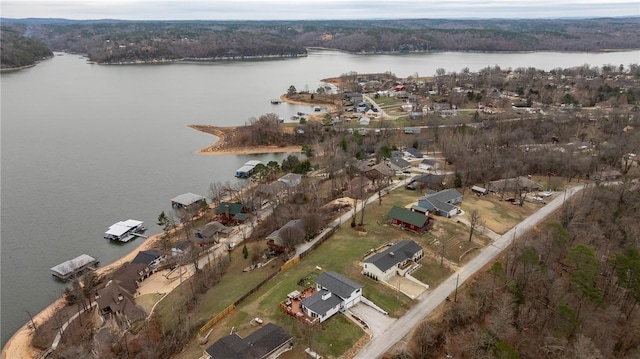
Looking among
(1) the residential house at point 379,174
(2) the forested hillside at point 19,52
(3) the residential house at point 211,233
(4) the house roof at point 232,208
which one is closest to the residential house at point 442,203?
(1) the residential house at point 379,174

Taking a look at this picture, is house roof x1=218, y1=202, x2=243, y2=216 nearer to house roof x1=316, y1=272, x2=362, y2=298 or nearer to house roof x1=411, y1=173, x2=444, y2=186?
house roof x1=316, y1=272, x2=362, y2=298

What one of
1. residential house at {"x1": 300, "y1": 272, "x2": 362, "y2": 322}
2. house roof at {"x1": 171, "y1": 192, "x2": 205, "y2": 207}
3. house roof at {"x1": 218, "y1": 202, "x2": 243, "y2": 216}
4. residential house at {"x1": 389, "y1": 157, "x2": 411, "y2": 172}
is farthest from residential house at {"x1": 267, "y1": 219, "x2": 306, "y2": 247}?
residential house at {"x1": 389, "y1": 157, "x2": 411, "y2": 172}

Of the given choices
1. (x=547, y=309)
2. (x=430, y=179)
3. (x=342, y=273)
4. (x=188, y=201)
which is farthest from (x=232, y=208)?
(x=547, y=309)

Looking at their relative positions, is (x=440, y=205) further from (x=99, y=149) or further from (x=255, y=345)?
(x=99, y=149)

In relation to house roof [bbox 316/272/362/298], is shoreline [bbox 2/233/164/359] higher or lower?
lower

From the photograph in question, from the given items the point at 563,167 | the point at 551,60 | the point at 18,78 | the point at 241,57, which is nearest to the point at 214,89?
the point at 18,78
